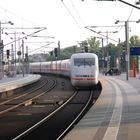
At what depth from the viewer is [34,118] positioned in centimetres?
2200

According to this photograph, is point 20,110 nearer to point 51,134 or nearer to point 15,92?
point 51,134

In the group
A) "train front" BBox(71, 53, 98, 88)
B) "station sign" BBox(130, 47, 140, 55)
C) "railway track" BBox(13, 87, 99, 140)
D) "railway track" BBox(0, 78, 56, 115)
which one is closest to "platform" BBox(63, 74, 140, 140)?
"railway track" BBox(13, 87, 99, 140)

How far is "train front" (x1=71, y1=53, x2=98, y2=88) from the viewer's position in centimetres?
4212

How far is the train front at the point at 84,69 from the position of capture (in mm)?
42125

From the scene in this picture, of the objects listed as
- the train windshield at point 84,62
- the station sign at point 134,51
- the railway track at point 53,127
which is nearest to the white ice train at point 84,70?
the train windshield at point 84,62

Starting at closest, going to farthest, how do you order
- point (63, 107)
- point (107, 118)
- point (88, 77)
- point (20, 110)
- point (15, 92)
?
point (107, 118)
point (20, 110)
point (63, 107)
point (88, 77)
point (15, 92)

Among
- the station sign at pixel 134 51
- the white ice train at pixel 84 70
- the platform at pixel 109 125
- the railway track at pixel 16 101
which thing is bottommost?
the railway track at pixel 16 101

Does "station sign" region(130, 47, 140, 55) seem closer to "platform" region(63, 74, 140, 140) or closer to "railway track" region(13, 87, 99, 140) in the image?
"railway track" region(13, 87, 99, 140)

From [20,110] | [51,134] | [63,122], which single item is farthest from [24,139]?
[20,110]

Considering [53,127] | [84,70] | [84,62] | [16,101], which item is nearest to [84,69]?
[84,70]

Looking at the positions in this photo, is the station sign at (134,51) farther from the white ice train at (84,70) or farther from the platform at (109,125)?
the platform at (109,125)

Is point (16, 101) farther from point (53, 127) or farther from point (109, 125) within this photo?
point (109, 125)

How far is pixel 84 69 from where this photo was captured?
42.2 metres

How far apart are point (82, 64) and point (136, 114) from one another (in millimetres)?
22876
